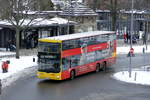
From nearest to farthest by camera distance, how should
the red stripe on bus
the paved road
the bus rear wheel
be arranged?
the paved road → the red stripe on bus → the bus rear wheel

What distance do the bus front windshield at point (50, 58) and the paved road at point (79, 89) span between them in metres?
1.13

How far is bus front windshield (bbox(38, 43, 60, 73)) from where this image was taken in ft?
106

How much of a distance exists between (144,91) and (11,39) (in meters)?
27.4

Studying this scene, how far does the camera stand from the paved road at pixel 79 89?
27.7 metres

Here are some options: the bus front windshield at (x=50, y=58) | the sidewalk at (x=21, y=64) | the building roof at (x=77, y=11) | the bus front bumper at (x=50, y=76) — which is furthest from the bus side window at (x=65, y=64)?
the building roof at (x=77, y=11)

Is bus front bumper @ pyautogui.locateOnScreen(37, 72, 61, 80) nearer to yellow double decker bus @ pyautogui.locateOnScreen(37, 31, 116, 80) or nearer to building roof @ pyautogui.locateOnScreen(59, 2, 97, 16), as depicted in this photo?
yellow double decker bus @ pyautogui.locateOnScreen(37, 31, 116, 80)

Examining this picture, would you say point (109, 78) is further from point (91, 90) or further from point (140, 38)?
point (140, 38)

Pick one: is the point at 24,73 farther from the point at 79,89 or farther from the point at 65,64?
the point at 79,89

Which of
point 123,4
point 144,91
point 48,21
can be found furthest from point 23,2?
point 123,4

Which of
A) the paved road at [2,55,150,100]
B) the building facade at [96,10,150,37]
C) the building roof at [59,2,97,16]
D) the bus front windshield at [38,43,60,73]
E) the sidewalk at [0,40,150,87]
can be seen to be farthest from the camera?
the building facade at [96,10,150,37]

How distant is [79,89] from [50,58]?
3677 millimetres

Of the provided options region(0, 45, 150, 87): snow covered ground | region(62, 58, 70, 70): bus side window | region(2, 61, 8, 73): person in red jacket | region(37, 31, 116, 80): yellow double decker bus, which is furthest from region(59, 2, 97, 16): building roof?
region(62, 58, 70, 70): bus side window

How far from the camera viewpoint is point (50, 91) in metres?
29.5

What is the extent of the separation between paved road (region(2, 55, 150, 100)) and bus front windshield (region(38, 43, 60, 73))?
113cm
